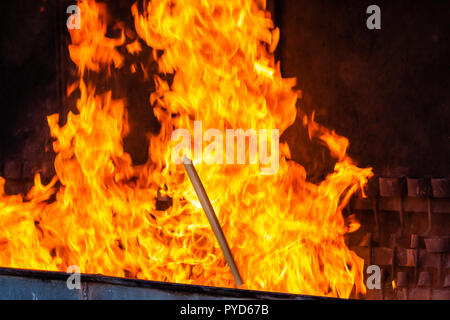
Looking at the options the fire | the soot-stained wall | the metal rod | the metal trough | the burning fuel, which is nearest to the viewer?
the metal trough

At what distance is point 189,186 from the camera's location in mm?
4219

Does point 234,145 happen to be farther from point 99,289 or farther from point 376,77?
point 99,289

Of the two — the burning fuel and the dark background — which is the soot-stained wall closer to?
the dark background

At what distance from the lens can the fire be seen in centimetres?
394

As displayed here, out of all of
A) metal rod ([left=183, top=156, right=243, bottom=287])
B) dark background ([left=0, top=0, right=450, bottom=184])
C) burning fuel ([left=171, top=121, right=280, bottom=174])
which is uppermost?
dark background ([left=0, top=0, right=450, bottom=184])

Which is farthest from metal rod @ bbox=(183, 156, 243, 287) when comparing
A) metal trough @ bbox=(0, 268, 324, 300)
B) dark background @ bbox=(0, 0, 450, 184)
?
dark background @ bbox=(0, 0, 450, 184)

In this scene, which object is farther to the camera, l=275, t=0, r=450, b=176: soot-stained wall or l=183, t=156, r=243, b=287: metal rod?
l=275, t=0, r=450, b=176: soot-stained wall

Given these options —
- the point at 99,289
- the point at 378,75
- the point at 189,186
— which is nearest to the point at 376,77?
the point at 378,75

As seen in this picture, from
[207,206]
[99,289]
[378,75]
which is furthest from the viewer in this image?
[378,75]

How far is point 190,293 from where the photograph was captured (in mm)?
2479

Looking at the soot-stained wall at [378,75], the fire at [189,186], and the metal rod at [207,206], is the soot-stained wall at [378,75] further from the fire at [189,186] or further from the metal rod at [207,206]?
the metal rod at [207,206]

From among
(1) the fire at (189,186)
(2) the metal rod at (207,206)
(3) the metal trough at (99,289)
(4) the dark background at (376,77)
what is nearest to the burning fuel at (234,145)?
(1) the fire at (189,186)

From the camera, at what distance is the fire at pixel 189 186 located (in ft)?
12.9
